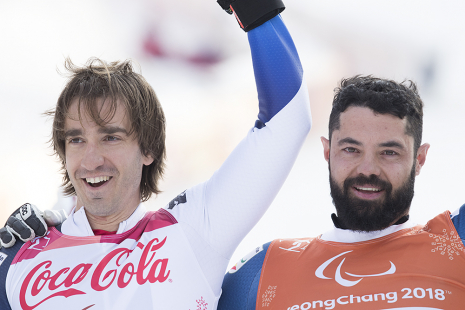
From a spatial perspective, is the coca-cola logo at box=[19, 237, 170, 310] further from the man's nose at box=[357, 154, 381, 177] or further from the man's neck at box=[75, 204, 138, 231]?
the man's nose at box=[357, 154, 381, 177]

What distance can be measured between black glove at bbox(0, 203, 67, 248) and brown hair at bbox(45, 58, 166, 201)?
31cm

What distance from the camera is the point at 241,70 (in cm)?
462

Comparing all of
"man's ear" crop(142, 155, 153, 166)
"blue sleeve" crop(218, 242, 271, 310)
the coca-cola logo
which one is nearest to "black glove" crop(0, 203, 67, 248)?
the coca-cola logo

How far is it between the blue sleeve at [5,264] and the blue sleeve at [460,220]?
6.09ft

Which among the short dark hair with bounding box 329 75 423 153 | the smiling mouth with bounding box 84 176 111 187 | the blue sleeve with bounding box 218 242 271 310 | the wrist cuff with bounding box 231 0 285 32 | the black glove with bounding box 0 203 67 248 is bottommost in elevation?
the blue sleeve with bounding box 218 242 271 310

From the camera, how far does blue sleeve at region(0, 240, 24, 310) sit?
1781 millimetres

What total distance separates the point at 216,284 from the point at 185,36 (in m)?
3.70

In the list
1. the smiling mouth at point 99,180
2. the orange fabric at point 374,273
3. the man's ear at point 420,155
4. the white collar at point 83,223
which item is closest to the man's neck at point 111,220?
the white collar at point 83,223

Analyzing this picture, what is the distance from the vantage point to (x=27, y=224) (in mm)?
1956

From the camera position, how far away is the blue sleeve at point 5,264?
1.78 metres

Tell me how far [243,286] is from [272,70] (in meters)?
0.95

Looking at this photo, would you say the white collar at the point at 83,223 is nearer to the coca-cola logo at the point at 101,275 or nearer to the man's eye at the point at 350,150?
the coca-cola logo at the point at 101,275

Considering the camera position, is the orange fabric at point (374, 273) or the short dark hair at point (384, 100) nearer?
the orange fabric at point (374, 273)

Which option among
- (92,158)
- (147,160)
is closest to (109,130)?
(92,158)
